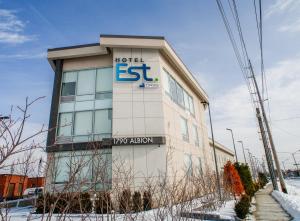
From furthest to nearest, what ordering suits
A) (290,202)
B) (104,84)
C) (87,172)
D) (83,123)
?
(104,84) → (83,123) → (290,202) → (87,172)

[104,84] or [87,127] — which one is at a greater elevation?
[104,84]

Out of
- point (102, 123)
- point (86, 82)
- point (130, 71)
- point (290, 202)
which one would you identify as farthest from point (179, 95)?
point (290, 202)

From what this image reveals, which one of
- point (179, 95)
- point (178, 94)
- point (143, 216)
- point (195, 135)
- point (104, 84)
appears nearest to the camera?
point (143, 216)

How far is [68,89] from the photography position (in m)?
19.7

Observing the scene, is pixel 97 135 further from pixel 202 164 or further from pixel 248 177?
pixel 248 177

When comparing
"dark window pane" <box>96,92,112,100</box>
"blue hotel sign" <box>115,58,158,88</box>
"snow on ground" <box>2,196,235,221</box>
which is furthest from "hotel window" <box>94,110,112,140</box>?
"snow on ground" <box>2,196,235,221</box>

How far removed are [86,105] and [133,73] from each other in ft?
15.5

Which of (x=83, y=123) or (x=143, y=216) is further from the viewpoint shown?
(x=83, y=123)

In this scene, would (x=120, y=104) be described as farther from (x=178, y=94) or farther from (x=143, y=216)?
(x=143, y=216)

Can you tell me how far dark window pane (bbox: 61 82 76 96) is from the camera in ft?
64.2

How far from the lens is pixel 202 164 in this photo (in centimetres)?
2573

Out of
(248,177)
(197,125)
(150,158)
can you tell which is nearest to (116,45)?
(150,158)

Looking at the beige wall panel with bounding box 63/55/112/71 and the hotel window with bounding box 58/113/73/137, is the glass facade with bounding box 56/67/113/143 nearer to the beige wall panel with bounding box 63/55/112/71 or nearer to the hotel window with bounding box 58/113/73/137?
the hotel window with bounding box 58/113/73/137

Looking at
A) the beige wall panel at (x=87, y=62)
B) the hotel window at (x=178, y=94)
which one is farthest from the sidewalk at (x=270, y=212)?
the beige wall panel at (x=87, y=62)
